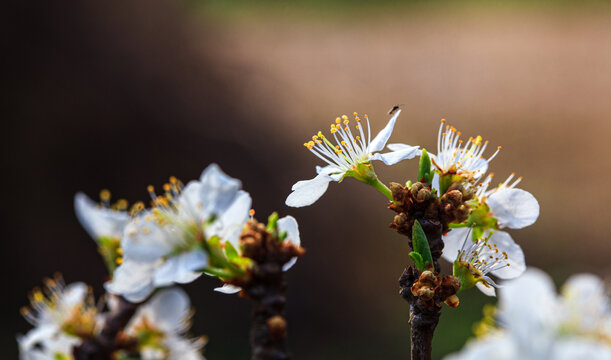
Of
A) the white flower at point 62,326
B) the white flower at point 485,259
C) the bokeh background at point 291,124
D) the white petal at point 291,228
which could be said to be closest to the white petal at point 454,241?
the white flower at point 485,259

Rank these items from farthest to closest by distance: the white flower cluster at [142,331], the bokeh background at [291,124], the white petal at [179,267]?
1. the bokeh background at [291,124]
2. the white flower cluster at [142,331]
3. the white petal at [179,267]

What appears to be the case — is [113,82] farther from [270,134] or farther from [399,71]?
[399,71]

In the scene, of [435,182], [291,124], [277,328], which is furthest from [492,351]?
[291,124]

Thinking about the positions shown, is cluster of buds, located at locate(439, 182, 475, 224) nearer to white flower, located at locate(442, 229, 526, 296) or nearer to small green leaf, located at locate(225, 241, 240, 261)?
white flower, located at locate(442, 229, 526, 296)

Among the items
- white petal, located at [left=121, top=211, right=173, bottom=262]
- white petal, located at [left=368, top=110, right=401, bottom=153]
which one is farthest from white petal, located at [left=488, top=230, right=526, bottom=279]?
white petal, located at [left=121, top=211, right=173, bottom=262]

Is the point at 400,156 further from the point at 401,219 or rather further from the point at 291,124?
the point at 291,124

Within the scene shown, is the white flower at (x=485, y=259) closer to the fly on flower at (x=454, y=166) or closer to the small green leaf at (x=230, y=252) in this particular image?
the fly on flower at (x=454, y=166)
